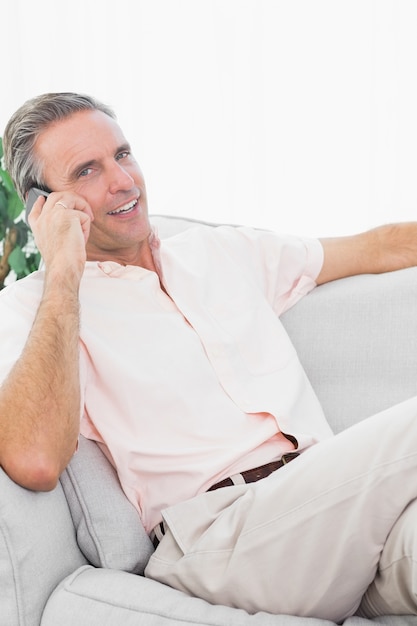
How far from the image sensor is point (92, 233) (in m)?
1.90

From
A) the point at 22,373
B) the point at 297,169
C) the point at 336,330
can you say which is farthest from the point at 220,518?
the point at 297,169

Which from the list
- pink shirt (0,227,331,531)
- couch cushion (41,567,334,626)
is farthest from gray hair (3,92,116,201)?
couch cushion (41,567,334,626)

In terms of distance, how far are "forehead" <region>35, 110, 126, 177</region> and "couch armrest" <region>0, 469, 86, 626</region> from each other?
748 millimetres

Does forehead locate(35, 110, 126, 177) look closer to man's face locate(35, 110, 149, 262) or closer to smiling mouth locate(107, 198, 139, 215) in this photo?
man's face locate(35, 110, 149, 262)

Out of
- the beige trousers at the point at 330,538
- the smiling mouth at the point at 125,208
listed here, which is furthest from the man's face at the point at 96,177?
the beige trousers at the point at 330,538

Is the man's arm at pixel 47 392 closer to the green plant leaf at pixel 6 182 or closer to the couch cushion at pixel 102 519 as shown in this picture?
the couch cushion at pixel 102 519

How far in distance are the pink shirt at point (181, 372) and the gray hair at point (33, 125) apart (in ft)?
0.83

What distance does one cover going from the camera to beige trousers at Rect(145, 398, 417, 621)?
4.27 ft

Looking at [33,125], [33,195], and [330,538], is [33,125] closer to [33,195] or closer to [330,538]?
[33,195]

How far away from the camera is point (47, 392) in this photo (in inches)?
58.4

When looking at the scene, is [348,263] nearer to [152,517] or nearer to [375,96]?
[152,517]

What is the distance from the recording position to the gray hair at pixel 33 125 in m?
1.88

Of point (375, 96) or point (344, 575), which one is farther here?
point (375, 96)

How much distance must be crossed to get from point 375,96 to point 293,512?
2006 mm
